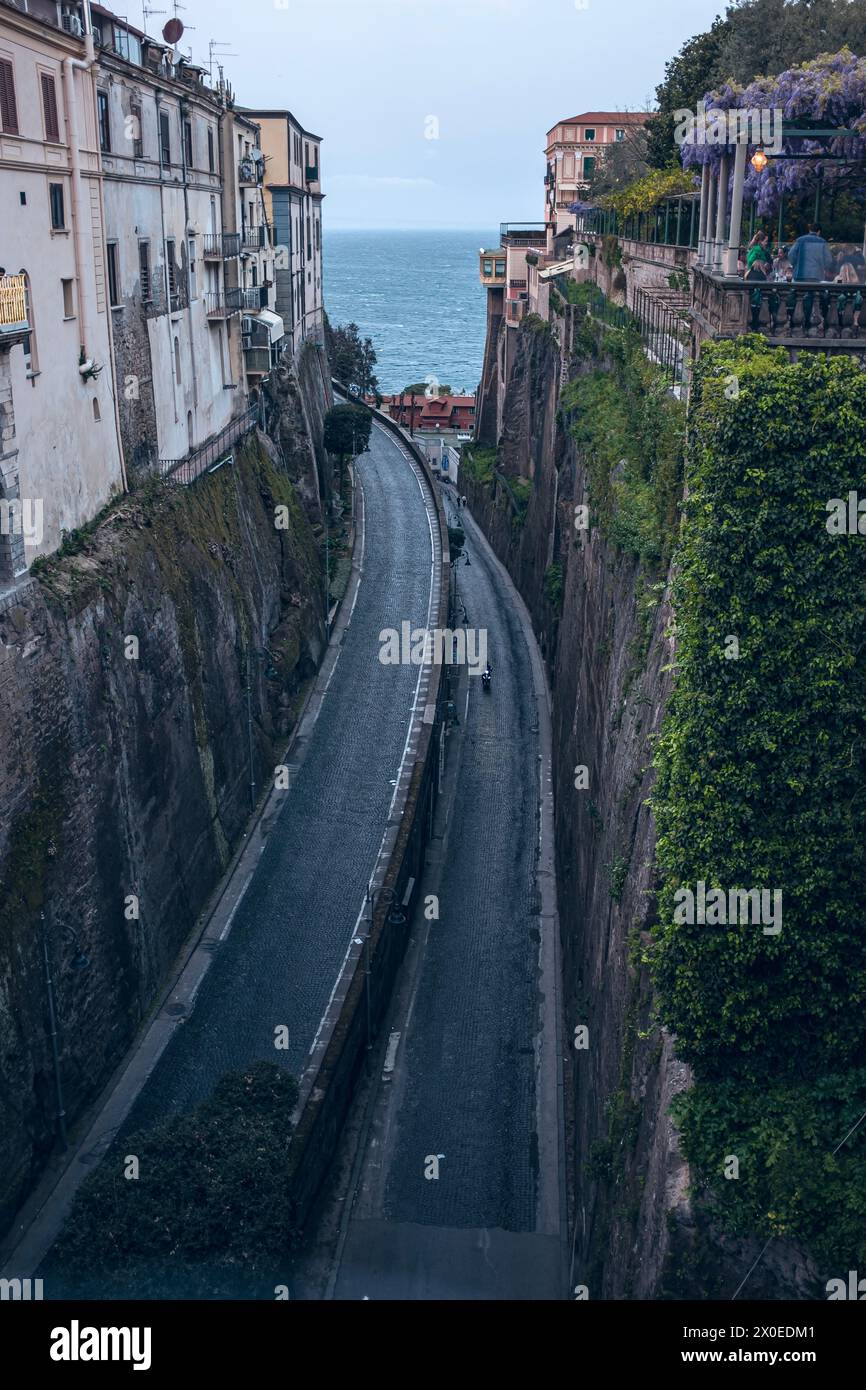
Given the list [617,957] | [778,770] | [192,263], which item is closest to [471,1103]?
[617,957]

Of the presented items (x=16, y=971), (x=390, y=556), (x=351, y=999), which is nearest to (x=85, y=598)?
(x=16, y=971)

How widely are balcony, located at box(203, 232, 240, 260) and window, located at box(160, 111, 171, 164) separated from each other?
4222 millimetres

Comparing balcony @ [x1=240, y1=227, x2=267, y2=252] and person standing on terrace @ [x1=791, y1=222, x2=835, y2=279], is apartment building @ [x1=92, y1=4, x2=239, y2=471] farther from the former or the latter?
person standing on terrace @ [x1=791, y1=222, x2=835, y2=279]

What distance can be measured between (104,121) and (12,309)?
1041 cm

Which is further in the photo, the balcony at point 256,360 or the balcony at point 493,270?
the balcony at point 493,270

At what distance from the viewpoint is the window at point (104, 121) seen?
93.3ft

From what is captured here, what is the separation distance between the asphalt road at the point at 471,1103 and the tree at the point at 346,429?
2509cm

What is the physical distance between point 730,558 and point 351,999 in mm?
13606

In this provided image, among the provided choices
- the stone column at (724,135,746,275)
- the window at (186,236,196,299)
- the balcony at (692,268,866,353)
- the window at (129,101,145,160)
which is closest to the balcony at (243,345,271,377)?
the window at (186,236,196,299)

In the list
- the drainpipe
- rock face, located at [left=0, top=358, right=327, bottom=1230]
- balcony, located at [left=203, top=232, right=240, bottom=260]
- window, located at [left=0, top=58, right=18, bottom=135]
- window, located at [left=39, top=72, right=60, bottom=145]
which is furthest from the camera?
balcony, located at [left=203, top=232, right=240, bottom=260]

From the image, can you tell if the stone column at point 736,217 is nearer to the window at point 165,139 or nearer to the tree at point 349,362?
the window at point 165,139

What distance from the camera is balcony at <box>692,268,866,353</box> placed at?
17641 millimetres

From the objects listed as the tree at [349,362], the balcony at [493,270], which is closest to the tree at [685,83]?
the balcony at [493,270]

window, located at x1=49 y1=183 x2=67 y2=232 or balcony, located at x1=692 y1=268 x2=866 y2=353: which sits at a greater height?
window, located at x1=49 y1=183 x2=67 y2=232
